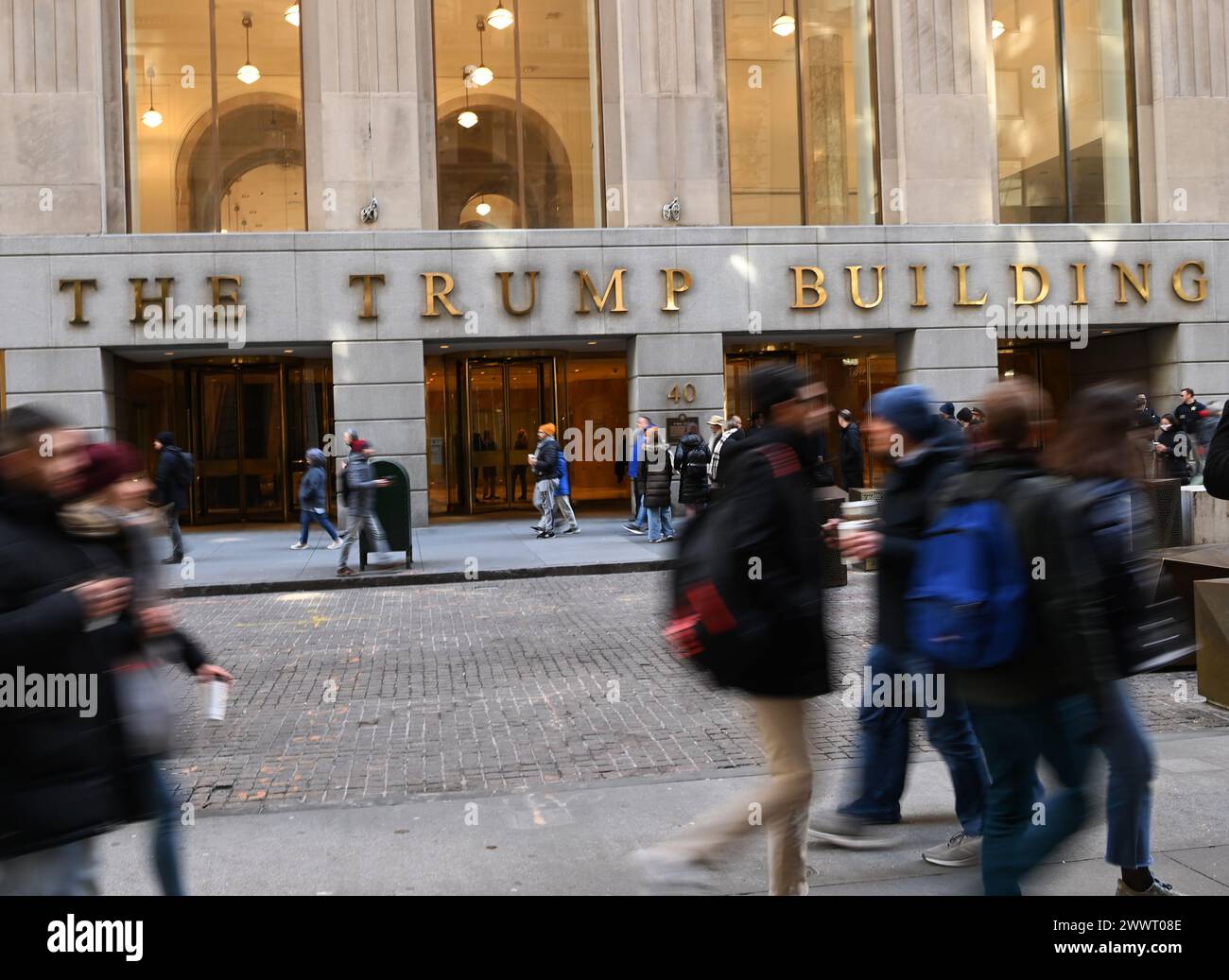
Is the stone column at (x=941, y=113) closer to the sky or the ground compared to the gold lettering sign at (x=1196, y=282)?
closer to the sky

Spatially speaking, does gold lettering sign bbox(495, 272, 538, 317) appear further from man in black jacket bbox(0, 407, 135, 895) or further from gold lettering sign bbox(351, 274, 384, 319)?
man in black jacket bbox(0, 407, 135, 895)

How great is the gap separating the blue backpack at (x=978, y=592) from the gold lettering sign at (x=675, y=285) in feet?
56.5

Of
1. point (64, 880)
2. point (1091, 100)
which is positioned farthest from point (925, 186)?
point (64, 880)

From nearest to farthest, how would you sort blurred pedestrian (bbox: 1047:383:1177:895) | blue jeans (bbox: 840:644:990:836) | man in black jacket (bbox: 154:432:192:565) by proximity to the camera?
1. blurred pedestrian (bbox: 1047:383:1177:895)
2. blue jeans (bbox: 840:644:990:836)
3. man in black jacket (bbox: 154:432:192:565)

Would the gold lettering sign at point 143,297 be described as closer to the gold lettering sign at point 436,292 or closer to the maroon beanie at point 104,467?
the gold lettering sign at point 436,292

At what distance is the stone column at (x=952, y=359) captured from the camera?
20828 mm

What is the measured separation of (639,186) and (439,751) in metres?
15.8

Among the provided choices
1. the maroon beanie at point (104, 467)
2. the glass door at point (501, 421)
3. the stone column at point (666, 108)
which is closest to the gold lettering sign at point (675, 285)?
the stone column at point (666, 108)

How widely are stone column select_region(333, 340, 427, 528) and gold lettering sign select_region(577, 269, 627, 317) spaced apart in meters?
3.10

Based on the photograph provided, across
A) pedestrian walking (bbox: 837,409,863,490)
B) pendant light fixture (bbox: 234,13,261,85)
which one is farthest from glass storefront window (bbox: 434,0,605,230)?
pedestrian walking (bbox: 837,409,863,490)

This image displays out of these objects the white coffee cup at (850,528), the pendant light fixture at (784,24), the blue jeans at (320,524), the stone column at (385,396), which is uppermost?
the pendant light fixture at (784,24)

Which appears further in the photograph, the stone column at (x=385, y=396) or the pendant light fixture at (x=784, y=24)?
the pendant light fixture at (x=784, y=24)

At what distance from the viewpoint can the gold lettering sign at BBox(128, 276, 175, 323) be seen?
755 inches

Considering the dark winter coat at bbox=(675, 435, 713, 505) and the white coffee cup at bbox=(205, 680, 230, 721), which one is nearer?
the white coffee cup at bbox=(205, 680, 230, 721)
